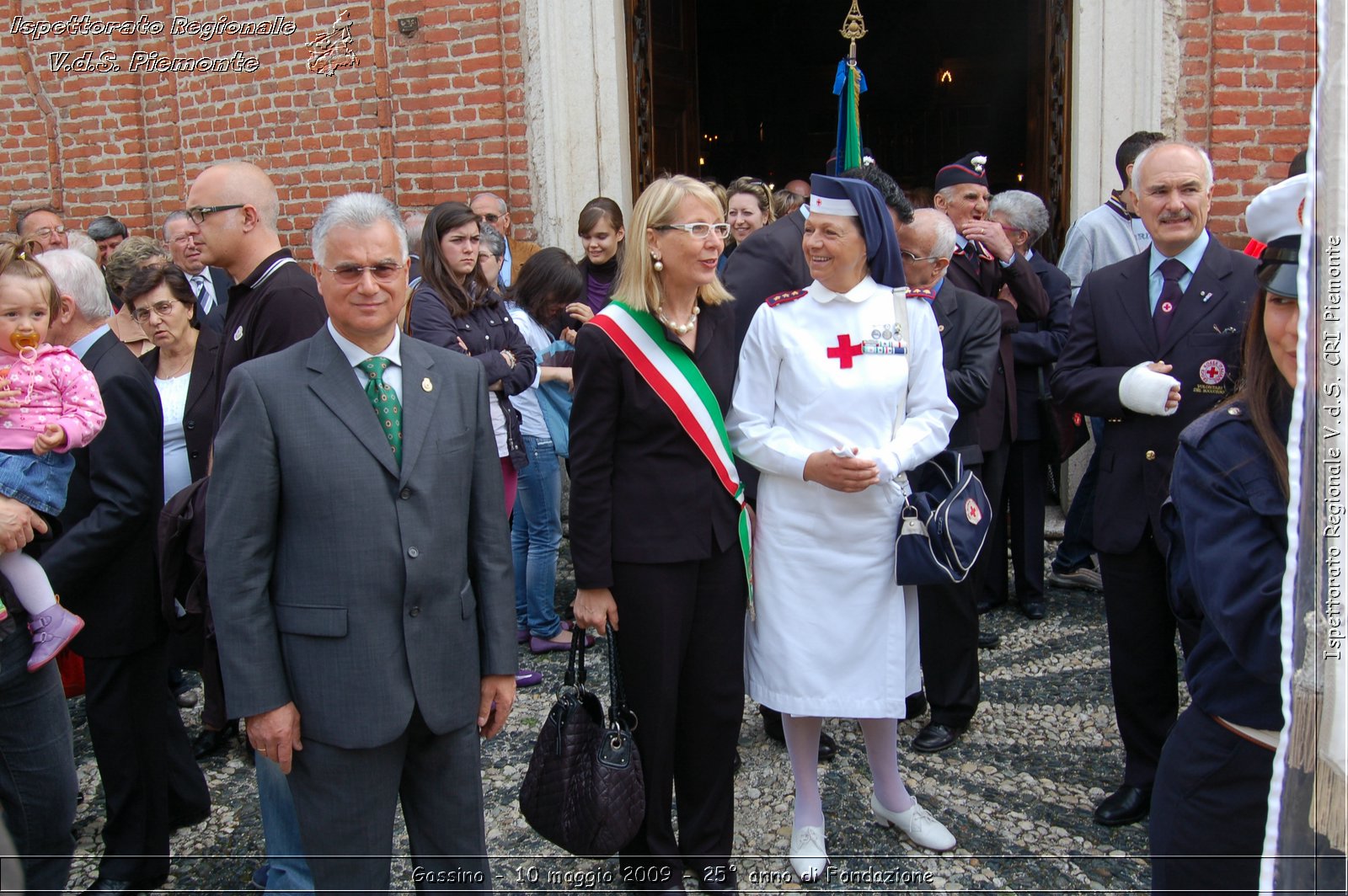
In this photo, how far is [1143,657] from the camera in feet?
11.6

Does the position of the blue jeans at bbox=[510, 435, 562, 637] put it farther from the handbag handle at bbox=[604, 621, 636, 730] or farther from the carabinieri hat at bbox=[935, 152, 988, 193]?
the carabinieri hat at bbox=[935, 152, 988, 193]

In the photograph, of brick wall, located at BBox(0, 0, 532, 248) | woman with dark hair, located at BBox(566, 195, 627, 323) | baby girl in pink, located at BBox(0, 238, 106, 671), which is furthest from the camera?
brick wall, located at BBox(0, 0, 532, 248)

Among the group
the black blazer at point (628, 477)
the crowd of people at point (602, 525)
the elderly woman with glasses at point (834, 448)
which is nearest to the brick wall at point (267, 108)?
the crowd of people at point (602, 525)

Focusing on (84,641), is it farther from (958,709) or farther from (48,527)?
(958,709)

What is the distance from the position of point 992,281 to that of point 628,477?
2.86 meters

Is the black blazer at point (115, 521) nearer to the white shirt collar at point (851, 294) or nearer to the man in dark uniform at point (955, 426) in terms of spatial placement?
the white shirt collar at point (851, 294)

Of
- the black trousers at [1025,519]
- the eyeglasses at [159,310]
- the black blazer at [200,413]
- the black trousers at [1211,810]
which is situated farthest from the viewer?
the black trousers at [1025,519]

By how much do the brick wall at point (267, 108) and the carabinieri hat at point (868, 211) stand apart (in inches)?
169

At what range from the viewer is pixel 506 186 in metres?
7.20

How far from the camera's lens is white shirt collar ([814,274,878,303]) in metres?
3.28

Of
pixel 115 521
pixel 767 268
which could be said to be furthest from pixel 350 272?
pixel 767 268

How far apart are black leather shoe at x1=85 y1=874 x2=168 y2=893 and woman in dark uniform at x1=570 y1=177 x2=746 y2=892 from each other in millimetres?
1576

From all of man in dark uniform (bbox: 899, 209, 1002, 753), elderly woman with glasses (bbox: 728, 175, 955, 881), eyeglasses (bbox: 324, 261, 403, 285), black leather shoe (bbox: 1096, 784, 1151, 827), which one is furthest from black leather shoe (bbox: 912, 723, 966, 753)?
eyeglasses (bbox: 324, 261, 403, 285)

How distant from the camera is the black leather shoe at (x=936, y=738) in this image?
13.4 feet
